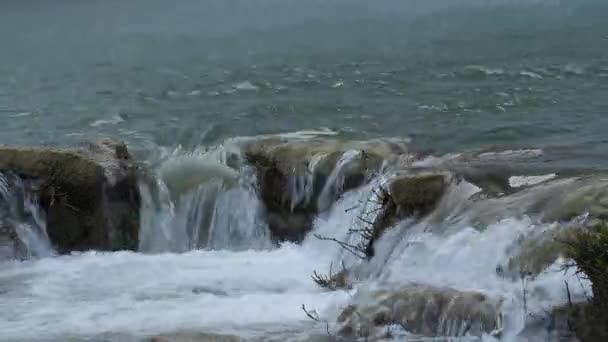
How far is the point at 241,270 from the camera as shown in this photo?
451 inches

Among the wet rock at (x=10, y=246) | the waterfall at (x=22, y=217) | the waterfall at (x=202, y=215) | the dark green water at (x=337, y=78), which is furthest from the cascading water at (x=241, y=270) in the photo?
the dark green water at (x=337, y=78)

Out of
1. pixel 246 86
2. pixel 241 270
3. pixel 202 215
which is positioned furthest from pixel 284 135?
pixel 246 86

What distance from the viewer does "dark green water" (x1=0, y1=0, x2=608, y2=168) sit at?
15.1m

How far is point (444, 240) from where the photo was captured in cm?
974

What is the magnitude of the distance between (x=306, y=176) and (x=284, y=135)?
2588 mm

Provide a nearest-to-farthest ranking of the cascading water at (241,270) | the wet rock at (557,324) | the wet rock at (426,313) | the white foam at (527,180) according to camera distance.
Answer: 1. the wet rock at (557,324)
2. the wet rock at (426,313)
3. the cascading water at (241,270)
4. the white foam at (527,180)

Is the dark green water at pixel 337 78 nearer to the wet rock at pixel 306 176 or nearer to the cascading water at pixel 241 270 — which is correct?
the wet rock at pixel 306 176

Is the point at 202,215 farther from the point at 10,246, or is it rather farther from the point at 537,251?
the point at 537,251

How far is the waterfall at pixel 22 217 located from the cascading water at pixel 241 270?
13.7 inches

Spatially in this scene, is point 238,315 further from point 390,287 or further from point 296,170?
point 296,170

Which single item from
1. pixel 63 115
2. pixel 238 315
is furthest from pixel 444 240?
pixel 63 115

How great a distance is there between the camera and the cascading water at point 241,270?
904 centimetres

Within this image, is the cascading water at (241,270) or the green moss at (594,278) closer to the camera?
the green moss at (594,278)

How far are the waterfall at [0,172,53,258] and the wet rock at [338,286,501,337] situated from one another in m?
4.84
